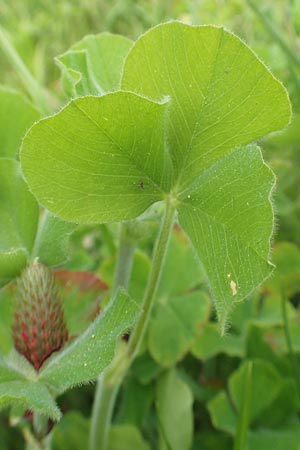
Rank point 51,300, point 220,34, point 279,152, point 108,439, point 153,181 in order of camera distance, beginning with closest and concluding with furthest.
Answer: point 220,34
point 153,181
point 51,300
point 108,439
point 279,152

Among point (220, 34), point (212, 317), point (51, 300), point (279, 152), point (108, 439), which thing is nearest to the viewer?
point (220, 34)

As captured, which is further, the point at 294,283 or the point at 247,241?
the point at 294,283

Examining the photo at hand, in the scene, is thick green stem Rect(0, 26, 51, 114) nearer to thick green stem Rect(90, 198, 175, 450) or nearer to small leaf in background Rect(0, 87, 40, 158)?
small leaf in background Rect(0, 87, 40, 158)

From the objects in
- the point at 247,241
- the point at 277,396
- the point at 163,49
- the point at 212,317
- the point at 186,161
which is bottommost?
the point at 277,396

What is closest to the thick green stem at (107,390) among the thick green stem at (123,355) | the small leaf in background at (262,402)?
the thick green stem at (123,355)

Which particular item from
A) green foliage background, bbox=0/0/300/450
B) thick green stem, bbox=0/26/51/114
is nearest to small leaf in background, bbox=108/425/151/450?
green foliage background, bbox=0/0/300/450

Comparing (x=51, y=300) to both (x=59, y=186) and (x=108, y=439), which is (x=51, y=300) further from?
(x=108, y=439)

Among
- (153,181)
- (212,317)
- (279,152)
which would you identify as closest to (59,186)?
(153,181)
